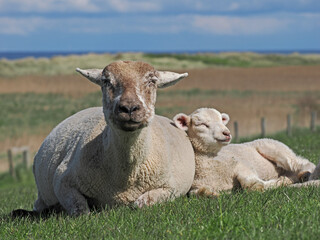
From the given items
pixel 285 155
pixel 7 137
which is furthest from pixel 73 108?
pixel 285 155

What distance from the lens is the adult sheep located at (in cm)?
613

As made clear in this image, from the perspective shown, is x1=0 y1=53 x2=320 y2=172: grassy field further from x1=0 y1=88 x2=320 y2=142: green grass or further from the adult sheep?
the adult sheep

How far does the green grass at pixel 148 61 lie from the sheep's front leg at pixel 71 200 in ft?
200

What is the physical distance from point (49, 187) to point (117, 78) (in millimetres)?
2393

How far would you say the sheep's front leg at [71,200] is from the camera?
677cm

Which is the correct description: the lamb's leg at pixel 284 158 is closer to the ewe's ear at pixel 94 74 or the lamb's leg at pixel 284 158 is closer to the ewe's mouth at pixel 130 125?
the ewe's ear at pixel 94 74

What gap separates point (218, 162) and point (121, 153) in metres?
1.81

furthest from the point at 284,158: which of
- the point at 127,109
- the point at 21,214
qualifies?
the point at 21,214

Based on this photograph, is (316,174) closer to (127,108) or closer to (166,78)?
(166,78)

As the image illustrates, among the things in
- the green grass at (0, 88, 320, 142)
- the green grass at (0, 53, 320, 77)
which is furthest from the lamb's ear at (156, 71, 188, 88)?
the green grass at (0, 53, 320, 77)

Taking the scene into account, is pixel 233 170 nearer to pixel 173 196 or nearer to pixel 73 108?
pixel 173 196

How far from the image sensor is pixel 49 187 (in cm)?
794

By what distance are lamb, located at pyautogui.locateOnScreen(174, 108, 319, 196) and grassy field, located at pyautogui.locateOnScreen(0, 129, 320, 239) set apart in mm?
861

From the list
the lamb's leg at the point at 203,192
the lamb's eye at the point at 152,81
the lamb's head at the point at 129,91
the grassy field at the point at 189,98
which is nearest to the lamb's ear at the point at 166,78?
the lamb's head at the point at 129,91
